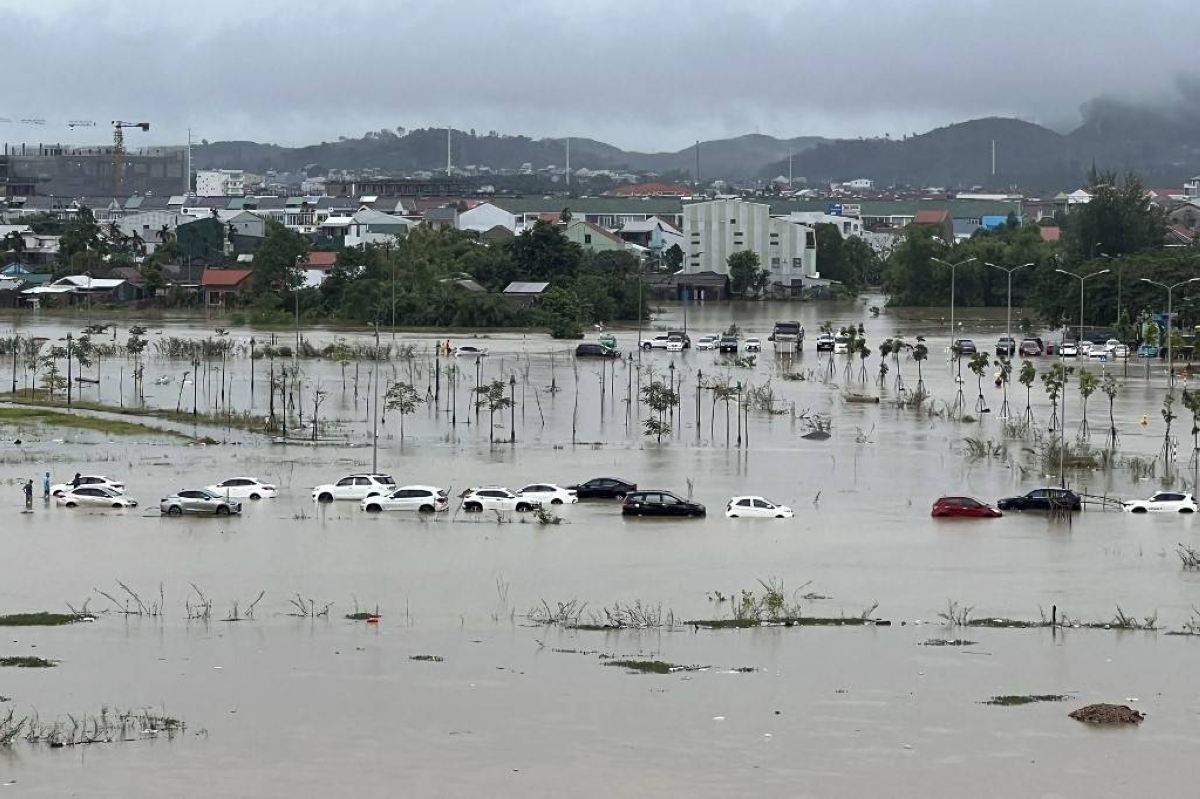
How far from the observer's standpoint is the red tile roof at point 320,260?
73.7 metres

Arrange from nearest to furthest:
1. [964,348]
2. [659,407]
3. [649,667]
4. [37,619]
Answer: [649,667]
[37,619]
[659,407]
[964,348]

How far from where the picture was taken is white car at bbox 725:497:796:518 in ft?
79.3

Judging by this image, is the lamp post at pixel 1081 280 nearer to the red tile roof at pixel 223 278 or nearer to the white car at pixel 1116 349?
the white car at pixel 1116 349

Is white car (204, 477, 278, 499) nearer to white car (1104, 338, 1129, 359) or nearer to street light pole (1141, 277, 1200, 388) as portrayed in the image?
street light pole (1141, 277, 1200, 388)

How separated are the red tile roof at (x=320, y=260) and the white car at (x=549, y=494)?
48579mm

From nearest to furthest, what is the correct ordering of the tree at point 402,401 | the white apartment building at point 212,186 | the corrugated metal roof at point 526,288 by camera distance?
the tree at point 402,401, the corrugated metal roof at point 526,288, the white apartment building at point 212,186

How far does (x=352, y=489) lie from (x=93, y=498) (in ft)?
10.5

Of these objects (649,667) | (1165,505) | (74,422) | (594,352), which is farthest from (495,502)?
(594,352)

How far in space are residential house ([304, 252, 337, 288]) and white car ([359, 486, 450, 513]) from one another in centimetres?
4539

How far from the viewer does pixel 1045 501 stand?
2464 centimetres

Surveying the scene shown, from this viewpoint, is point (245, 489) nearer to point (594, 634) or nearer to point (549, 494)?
point (549, 494)

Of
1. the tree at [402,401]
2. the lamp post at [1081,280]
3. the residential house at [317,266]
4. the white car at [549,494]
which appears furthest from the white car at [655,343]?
the white car at [549,494]

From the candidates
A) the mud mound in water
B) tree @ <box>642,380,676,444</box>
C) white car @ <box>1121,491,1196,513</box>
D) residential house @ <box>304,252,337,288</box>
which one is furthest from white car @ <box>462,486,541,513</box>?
residential house @ <box>304,252,337,288</box>

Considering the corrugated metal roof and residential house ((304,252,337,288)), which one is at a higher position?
residential house ((304,252,337,288))
